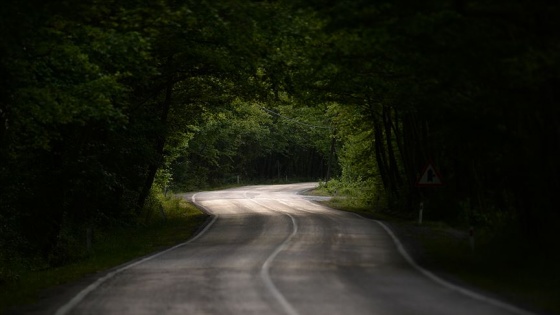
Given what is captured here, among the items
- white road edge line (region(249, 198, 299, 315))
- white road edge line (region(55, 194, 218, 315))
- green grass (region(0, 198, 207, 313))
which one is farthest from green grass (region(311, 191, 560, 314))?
green grass (region(0, 198, 207, 313))

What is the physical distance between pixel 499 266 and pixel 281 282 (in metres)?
5.29

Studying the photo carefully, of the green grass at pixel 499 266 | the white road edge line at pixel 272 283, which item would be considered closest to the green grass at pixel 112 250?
the white road edge line at pixel 272 283

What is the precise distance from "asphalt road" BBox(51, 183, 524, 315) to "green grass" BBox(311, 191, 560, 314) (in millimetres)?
575

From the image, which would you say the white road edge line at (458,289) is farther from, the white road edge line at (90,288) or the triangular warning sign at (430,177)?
the white road edge line at (90,288)

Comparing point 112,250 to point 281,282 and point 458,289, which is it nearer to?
point 281,282

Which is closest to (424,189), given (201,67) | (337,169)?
(201,67)

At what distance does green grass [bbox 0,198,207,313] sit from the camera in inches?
592

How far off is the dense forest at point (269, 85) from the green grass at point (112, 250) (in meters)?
0.97

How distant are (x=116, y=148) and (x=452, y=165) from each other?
45.1 feet

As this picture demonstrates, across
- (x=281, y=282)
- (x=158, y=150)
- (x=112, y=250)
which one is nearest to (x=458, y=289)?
(x=281, y=282)

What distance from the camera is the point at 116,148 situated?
28.4 meters

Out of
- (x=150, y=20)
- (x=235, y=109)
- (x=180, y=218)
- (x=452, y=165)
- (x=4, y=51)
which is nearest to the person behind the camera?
(x=4, y=51)

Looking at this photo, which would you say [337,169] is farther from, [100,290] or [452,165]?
[100,290]

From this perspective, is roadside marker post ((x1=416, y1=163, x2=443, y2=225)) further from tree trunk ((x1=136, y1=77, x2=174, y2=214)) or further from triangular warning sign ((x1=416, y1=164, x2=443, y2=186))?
tree trunk ((x1=136, y1=77, x2=174, y2=214))
